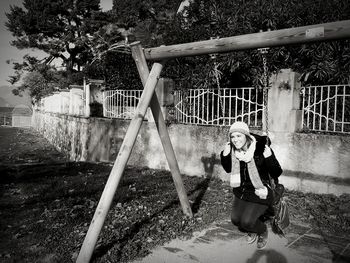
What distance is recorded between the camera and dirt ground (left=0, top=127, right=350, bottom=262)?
405 centimetres

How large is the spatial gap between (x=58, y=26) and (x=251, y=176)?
104 ft

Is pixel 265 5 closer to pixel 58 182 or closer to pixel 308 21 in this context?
pixel 308 21

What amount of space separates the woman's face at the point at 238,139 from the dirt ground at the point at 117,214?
1495 millimetres

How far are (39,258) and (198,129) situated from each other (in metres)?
4.83

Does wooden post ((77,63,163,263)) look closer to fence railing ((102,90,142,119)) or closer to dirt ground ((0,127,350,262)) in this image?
dirt ground ((0,127,350,262))

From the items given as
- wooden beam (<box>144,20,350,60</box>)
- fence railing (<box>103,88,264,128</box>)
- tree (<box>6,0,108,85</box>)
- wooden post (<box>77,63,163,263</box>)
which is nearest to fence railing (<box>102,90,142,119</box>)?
fence railing (<box>103,88,264,128</box>)

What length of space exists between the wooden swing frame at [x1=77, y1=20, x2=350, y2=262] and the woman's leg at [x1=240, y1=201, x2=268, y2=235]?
1.32m

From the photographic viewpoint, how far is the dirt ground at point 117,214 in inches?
159

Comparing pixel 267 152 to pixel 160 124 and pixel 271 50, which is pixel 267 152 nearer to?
pixel 160 124

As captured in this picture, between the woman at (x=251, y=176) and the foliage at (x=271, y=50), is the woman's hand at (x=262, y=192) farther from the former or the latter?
the foliage at (x=271, y=50)

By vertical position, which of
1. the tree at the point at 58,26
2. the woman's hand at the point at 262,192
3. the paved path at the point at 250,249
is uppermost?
the tree at the point at 58,26

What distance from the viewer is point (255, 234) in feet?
13.8

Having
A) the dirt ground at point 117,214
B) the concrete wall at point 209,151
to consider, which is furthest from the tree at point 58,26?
the dirt ground at point 117,214

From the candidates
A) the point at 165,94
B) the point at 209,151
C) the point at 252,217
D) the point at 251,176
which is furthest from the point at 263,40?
the point at 165,94
